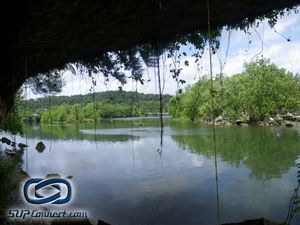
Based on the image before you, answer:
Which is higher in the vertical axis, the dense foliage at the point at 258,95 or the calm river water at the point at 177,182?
the dense foliage at the point at 258,95

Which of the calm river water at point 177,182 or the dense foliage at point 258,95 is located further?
the dense foliage at point 258,95

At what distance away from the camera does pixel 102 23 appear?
288 cm

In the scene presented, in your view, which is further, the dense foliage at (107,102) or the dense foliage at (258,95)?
the dense foliage at (258,95)

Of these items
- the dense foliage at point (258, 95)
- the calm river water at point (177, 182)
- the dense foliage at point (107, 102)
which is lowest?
the calm river water at point (177, 182)

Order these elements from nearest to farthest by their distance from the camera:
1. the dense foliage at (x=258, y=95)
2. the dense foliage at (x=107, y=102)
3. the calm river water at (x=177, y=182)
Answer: the dense foliage at (x=107, y=102) < the calm river water at (x=177, y=182) < the dense foliage at (x=258, y=95)

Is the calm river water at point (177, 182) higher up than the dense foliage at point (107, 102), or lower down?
lower down

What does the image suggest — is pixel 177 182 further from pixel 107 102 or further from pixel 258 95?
pixel 258 95

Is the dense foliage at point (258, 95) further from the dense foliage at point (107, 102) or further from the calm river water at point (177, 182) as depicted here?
the dense foliage at point (107, 102)

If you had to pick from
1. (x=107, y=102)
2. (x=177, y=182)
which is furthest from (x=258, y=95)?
(x=107, y=102)

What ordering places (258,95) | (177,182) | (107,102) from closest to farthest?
(107,102), (177,182), (258,95)

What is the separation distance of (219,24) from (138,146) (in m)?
13.2

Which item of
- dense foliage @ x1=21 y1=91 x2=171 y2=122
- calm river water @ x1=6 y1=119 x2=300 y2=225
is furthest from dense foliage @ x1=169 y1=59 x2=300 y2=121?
dense foliage @ x1=21 y1=91 x2=171 y2=122

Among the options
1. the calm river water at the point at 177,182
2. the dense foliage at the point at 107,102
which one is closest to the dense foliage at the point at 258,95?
the calm river water at the point at 177,182

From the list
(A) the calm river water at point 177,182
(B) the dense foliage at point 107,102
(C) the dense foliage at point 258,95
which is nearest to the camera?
(B) the dense foliage at point 107,102
